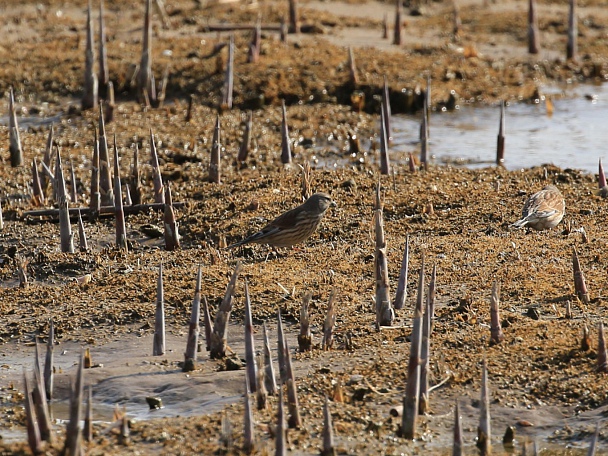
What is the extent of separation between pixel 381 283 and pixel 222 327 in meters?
1.22

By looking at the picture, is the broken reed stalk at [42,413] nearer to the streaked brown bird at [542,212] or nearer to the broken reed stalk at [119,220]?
the broken reed stalk at [119,220]

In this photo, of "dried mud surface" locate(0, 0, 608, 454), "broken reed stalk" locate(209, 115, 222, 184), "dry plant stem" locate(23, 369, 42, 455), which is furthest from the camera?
"broken reed stalk" locate(209, 115, 222, 184)

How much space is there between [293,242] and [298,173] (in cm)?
282

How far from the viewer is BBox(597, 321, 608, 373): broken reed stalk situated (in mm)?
7164

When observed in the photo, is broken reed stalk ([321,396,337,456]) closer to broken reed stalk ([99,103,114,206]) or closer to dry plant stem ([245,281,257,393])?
dry plant stem ([245,281,257,393])

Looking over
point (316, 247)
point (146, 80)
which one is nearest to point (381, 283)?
point (316, 247)

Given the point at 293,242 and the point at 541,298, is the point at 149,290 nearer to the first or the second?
the point at 293,242

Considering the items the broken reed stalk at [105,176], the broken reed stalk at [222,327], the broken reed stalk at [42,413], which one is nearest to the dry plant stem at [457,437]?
the broken reed stalk at [222,327]

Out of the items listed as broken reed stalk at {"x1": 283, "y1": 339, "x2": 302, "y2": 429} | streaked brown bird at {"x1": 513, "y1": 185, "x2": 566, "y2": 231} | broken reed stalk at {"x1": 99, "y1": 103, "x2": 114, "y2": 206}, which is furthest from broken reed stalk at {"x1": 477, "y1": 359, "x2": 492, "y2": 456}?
broken reed stalk at {"x1": 99, "y1": 103, "x2": 114, "y2": 206}

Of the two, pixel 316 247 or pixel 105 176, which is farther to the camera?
pixel 105 176

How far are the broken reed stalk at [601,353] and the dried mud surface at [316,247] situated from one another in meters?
0.10

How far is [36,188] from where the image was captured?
12031mm

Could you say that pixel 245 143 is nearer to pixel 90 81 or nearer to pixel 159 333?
pixel 90 81

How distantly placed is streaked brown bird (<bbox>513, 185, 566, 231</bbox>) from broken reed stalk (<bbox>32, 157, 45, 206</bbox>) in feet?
16.6
